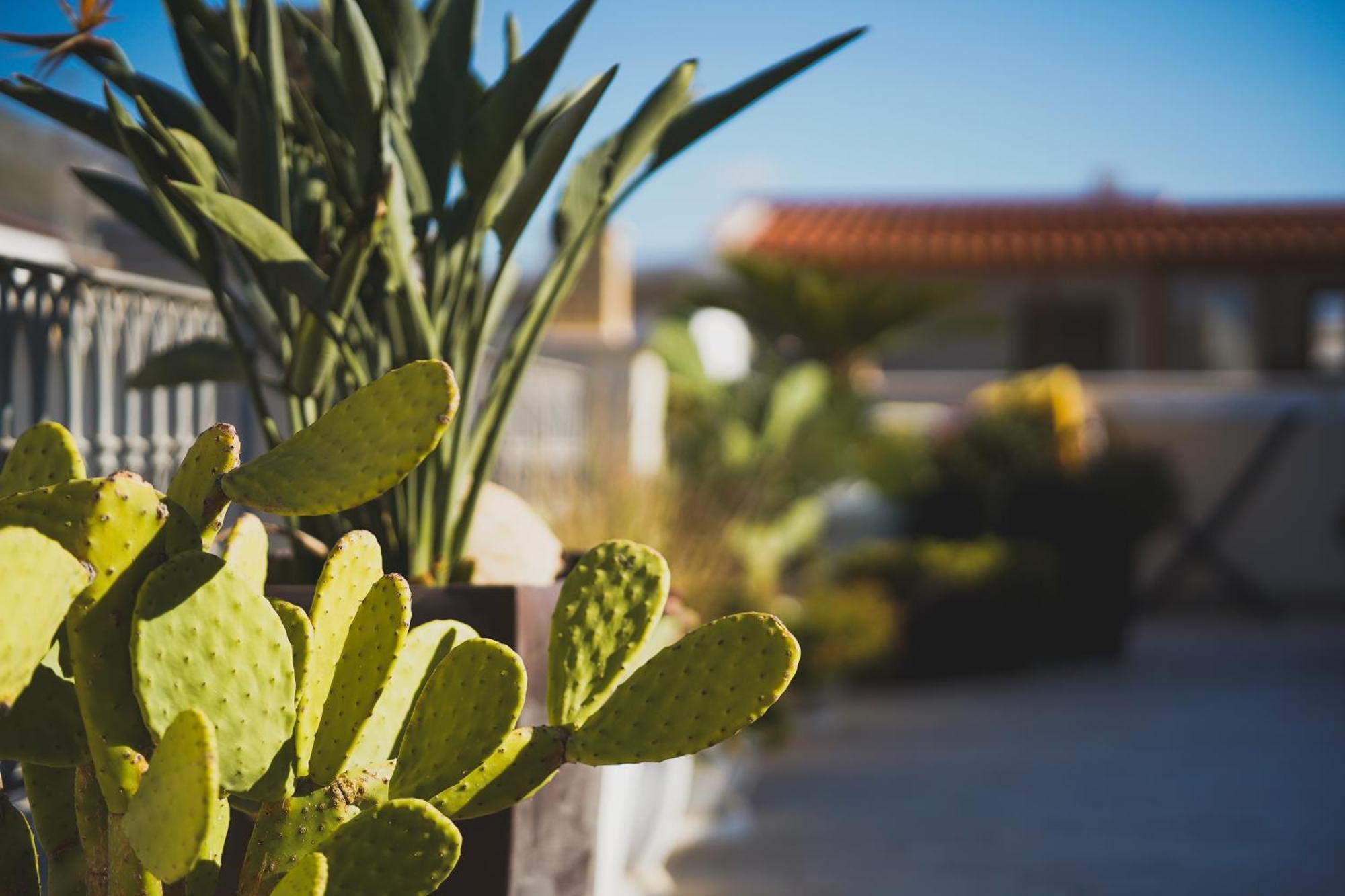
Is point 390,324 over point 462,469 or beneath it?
over

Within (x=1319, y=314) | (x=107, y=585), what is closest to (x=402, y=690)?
(x=107, y=585)

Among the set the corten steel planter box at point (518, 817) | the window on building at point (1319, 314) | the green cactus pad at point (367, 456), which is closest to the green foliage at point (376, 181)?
the corten steel planter box at point (518, 817)

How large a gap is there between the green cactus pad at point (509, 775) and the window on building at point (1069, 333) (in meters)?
13.5

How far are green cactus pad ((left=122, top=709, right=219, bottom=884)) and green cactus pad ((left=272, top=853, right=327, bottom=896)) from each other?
109 mm

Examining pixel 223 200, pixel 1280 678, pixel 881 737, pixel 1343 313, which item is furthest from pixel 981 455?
pixel 1343 313

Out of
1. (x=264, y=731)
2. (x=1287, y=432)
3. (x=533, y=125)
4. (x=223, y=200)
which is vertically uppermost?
(x=533, y=125)

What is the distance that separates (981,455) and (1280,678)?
2248 mm

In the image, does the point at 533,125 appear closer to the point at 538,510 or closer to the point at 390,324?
the point at 390,324

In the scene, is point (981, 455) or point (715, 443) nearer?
point (715, 443)

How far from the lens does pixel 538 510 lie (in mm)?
4488

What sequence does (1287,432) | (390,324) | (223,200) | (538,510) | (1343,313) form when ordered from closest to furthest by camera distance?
(223,200) → (390,324) → (538,510) → (1287,432) → (1343,313)

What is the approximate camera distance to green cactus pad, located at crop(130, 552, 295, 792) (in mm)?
1300

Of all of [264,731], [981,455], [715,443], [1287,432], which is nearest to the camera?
[264,731]

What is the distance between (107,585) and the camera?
1.33 metres
